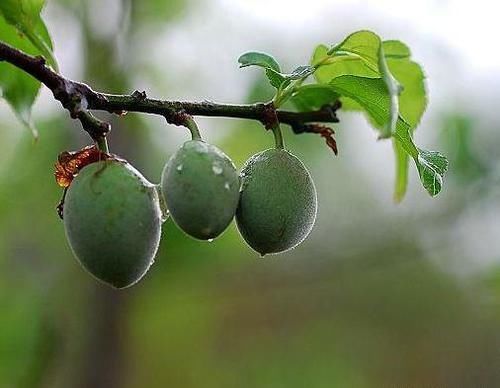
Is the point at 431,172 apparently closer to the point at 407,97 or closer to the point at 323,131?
the point at 323,131

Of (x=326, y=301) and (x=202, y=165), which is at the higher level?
(x=326, y=301)

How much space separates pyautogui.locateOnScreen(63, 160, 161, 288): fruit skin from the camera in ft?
3.17

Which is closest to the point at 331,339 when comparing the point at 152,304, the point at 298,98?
the point at 152,304

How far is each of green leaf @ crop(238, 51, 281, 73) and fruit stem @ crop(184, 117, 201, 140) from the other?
5.2 inches

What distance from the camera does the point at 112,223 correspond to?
0.97 metres

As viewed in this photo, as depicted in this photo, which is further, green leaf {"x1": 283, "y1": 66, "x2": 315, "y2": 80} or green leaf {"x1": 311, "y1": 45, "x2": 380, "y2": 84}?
green leaf {"x1": 311, "y1": 45, "x2": 380, "y2": 84}

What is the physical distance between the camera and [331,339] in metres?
5.06

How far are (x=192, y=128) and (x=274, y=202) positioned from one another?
142 mm

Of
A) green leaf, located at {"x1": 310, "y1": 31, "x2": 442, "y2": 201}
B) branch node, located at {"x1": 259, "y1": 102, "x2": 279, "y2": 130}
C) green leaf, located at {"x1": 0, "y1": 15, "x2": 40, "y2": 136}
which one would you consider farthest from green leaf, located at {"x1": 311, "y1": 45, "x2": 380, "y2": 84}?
green leaf, located at {"x1": 0, "y1": 15, "x2": 40, "y2": 136}

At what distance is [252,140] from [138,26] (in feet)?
2.21

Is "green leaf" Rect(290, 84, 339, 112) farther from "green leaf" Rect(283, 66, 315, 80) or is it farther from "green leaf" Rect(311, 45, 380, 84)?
"green leaf" Rect(283, 66, 315, 80)

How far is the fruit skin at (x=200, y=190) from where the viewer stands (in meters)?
0.97

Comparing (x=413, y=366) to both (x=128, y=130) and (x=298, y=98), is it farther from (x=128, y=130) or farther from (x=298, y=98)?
(x=298, y=98)

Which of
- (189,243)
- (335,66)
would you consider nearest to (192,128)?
(335,66)
